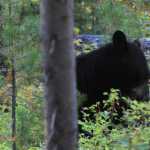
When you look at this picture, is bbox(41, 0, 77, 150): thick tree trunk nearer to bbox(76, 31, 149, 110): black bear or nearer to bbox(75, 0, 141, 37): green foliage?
bbox(75, 0, 141, 37): green foliage

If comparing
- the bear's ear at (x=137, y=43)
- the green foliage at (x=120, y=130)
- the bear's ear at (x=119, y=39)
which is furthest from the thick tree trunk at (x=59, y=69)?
the bear's ear at (x=137, y=43)

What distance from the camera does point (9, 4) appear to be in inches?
178

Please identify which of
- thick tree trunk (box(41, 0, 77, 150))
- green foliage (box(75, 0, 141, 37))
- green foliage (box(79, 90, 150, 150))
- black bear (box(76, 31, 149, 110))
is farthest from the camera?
black bear (box(76, 31, 149, 110))

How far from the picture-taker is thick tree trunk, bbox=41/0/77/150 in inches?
71.8

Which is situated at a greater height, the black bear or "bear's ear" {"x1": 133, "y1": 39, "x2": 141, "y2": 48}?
"bear's ear" {"x1": 133, "y1": 39, "x2": 141, "y2": 48}

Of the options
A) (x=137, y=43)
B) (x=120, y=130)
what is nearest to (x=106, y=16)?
(x=137, y=43)

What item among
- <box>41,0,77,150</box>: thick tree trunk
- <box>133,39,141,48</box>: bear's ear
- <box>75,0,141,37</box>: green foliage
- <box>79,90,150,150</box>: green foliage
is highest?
<box>75,0,141,37</box>: green foliage

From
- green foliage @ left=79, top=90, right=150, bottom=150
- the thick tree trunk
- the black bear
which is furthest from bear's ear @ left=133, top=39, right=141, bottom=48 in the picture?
the thick tree trunk

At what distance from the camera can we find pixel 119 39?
521cm

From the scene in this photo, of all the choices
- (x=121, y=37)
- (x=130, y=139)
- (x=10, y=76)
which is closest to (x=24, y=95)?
(x=10, y=76)

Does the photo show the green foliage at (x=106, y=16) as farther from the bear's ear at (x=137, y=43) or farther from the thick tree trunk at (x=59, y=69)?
the thick tree trunk at (x=59, y=69)

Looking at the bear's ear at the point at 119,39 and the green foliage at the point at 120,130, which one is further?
the bear's ear at the point at 119,39

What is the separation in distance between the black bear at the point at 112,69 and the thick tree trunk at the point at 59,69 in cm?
332

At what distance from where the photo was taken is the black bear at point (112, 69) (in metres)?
5.30
